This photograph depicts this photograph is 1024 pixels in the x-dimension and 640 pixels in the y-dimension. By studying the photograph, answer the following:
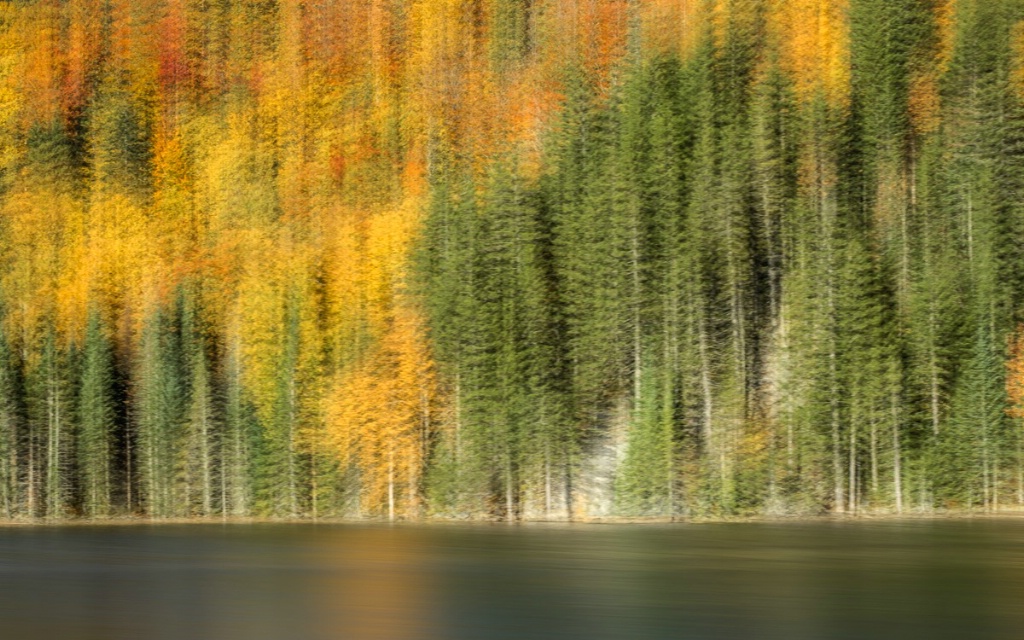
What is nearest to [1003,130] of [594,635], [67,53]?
[594,635]

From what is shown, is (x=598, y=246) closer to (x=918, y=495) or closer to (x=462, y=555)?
(x=918, y=495)

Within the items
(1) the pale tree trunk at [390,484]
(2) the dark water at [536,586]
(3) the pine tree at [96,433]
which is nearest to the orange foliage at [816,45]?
(1) the pale tree trunk at [390,484]

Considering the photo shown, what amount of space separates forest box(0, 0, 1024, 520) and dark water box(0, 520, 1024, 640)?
14246 mm

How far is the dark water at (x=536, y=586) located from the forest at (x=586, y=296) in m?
14.2

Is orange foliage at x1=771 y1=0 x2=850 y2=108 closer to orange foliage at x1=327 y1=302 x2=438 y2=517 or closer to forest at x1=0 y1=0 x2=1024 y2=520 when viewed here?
forest at x1=0 y1=0 x2=1024 y2=520

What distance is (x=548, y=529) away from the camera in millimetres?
50250

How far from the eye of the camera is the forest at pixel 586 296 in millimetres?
58750

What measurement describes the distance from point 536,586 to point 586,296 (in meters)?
35.9

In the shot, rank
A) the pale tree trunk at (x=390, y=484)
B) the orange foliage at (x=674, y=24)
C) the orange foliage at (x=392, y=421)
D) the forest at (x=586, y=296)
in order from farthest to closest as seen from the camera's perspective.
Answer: the orange foliage at (x=674, y=24)
the orange foliage at (x=392, y=421)
the pale tree trunk at (x=390, y=484)
the forest at (x=586, y=296)

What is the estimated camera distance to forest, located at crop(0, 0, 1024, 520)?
58.8 m

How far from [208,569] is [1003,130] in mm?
46235

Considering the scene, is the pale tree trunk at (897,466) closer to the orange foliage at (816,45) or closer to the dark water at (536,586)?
the dark water at (536,586)

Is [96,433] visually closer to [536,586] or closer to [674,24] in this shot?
[674,24]

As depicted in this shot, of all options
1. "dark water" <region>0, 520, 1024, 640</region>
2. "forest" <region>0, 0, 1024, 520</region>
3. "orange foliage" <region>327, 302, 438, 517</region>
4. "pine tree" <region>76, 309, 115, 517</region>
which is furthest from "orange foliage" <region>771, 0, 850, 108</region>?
"pine tree" <region>76, 309, 115, 517</region>
